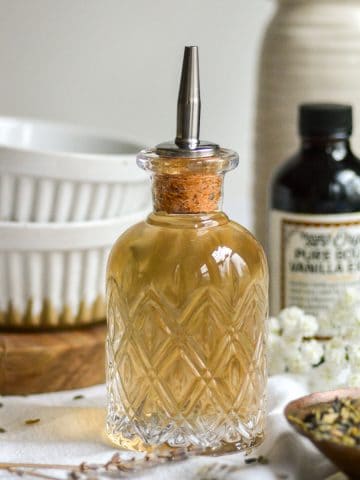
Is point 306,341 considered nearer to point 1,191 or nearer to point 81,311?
point 81,311

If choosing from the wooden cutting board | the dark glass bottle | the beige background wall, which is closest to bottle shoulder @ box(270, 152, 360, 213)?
the dark glass bottle

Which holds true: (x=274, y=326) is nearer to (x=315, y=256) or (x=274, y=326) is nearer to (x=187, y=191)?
(x=315, y=256)

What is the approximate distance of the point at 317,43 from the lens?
1284 millimetres

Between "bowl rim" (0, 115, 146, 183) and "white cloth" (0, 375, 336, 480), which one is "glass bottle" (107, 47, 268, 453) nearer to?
"white cloth" (0, 375, 336, 480)

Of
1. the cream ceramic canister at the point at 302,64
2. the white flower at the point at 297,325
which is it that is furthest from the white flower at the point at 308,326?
the cream ceramic canister at the point at 302,64

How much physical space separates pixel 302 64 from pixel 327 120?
10.8 inches

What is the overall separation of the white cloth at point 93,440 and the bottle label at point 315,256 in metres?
0.11

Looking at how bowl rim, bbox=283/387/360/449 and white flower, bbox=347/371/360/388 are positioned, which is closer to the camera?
bowl rim, bbox=283/387/360/449

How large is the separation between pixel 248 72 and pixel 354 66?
34 centimetres

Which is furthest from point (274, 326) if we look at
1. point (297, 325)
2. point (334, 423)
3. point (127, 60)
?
point (127, 60)

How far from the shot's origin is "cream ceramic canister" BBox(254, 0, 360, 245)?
4.21ft

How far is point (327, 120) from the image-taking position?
1.04 metres

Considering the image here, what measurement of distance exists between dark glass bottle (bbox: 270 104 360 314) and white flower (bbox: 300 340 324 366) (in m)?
0.10

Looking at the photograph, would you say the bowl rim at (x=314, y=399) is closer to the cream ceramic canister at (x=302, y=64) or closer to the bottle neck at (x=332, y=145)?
the bottle neck at (x=332, y=145)
